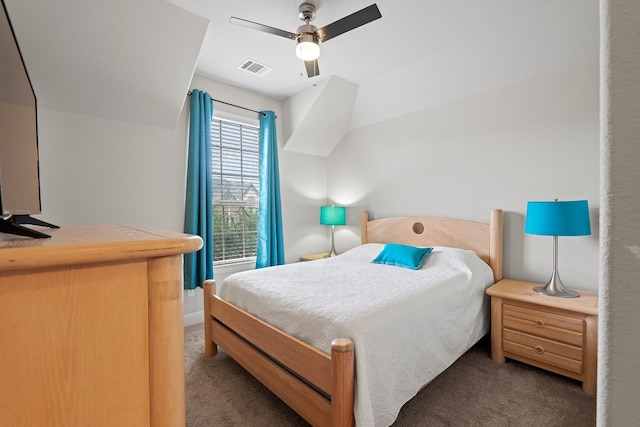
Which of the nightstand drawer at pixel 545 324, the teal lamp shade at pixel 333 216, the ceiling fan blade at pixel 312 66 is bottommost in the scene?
the nightstand drawer at pixel 545 324

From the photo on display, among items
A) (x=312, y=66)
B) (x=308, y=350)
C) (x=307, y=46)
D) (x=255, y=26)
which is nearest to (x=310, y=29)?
(x=307, y=46)

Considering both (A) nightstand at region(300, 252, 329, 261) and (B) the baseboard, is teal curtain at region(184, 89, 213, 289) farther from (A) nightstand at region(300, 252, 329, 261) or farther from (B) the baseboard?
(A) nightstand at region(300, 252, 329, 261)

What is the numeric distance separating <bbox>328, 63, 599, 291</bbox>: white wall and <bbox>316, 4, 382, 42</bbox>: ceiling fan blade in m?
1.71

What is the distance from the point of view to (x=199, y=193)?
3139 millimetres

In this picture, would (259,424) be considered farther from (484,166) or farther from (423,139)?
(423,139)

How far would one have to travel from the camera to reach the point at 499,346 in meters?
2.35

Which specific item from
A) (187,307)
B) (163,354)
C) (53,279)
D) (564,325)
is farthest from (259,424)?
(564,325)

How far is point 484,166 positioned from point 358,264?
1.58 meters

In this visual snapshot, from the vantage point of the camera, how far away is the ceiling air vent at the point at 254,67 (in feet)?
9.85

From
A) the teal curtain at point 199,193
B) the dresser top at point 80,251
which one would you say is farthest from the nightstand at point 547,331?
the teal curtain at point 199,193

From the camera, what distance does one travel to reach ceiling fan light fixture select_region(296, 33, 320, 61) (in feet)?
6.67

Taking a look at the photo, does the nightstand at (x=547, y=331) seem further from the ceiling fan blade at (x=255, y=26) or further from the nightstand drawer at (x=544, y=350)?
the ceiling fan blade at (x=255, y=26)

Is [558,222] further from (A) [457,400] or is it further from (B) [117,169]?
(B) [117,169]

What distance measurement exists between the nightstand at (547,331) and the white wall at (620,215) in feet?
6.94
